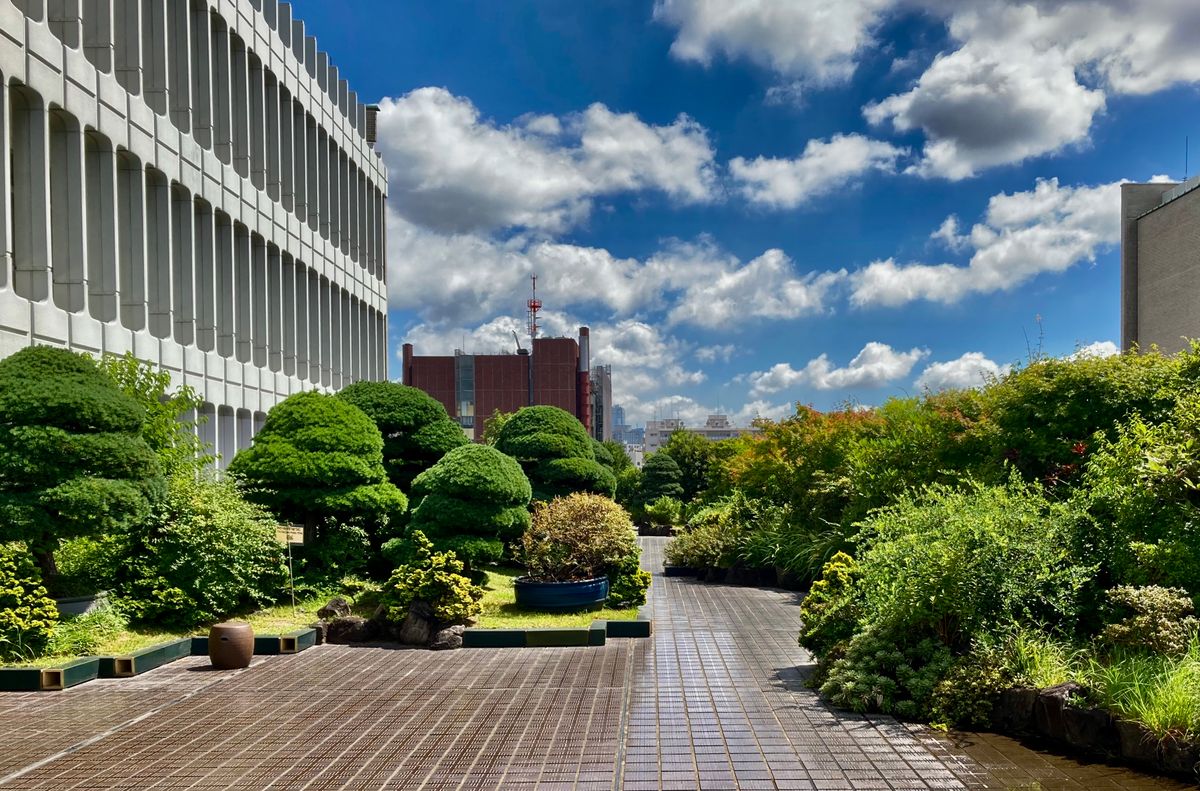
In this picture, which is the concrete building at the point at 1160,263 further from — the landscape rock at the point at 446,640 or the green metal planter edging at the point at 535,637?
the landscape rock at the point at 446,640

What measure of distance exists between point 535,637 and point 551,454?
9621 millimetres

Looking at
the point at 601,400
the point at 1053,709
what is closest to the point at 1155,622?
the point at 1053,709

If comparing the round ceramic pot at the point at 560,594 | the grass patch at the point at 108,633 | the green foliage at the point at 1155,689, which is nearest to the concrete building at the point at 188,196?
the grass patch at the point at 108,633

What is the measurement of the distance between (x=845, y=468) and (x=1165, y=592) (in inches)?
404

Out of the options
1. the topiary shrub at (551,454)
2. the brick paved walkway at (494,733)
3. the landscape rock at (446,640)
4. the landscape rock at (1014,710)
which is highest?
the topiary shrub at (551,454)

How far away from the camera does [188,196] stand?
62.8ft

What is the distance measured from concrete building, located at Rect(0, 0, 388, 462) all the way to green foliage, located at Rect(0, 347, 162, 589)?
3847mm

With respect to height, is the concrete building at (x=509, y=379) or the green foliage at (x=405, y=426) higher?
the concrete building at (x=509, y=379)

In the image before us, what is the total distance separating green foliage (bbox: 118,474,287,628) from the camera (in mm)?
11203

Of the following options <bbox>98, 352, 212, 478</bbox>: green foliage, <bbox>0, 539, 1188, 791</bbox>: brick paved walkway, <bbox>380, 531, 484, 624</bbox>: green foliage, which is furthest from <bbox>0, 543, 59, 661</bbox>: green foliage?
<bbox>380, 531, 484, 624</bbox>: green foliage

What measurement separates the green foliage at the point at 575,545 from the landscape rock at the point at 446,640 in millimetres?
1990

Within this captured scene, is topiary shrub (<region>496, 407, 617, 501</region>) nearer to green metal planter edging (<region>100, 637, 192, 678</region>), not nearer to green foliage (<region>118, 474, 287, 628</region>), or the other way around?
green foliage (<region>118, 474, 287, 628</region>)

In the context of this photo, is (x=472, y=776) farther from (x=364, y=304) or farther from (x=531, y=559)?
(x=364, y=304)

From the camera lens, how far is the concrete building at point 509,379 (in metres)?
86.6
